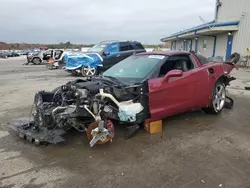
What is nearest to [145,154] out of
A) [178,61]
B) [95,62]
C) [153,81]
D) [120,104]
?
[120,104]

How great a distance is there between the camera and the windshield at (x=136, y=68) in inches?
175

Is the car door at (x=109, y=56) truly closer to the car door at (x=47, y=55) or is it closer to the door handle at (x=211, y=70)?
the door handle at (x=211, y=70)

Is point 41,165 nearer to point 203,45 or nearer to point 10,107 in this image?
point 10,107

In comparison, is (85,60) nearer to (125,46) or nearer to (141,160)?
(125,46)

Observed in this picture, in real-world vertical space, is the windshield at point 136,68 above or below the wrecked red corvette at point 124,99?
above

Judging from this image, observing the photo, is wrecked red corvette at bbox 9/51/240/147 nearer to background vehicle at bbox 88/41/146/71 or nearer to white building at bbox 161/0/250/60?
background vehicle at bbox 88/41/146/71

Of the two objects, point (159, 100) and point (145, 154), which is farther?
point (159, 100)

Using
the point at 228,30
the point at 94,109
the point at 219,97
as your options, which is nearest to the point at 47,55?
the point at 228,30

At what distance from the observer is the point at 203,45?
2544 cm

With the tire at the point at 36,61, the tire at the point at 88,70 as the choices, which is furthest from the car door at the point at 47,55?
the tire at the point at 88,70

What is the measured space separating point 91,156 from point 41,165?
72cm

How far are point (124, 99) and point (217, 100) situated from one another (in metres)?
2.73

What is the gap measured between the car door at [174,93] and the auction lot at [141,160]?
428mm

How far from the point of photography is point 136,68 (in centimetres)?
475
